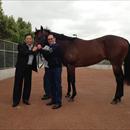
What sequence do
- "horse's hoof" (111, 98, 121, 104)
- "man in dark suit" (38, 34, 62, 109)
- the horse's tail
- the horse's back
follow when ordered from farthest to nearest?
the horse's tail
the horse's back
"horse's hoof" (111, 98, 121, 104)
"man in dark suit" (38, 34, 62, 109)

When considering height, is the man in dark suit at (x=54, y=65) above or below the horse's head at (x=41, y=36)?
below

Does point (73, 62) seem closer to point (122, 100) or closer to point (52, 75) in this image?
point (52, 75)

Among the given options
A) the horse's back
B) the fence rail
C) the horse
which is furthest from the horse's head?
the fence rail

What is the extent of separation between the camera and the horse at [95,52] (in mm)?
10391

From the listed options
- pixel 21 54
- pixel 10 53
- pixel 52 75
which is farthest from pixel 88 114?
pixel 10 53

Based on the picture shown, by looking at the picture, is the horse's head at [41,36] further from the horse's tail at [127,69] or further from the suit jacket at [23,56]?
the horse's tail at [127,69]

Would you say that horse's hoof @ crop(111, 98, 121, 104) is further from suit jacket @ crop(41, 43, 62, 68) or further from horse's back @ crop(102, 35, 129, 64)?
suit jacket @ crop(41, 43, 62, 68)

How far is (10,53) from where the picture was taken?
2156 centimetres

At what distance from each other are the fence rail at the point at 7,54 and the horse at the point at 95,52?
8552 millimetres

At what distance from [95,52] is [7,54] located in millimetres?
10508

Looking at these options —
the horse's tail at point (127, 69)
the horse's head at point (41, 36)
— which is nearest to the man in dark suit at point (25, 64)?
the horse's head at point (41, 36)

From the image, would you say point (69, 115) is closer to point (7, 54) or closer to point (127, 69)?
point (127, 69)

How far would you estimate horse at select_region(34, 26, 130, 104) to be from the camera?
1039 centimetres

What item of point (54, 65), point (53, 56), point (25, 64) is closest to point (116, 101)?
point (54, 65)
